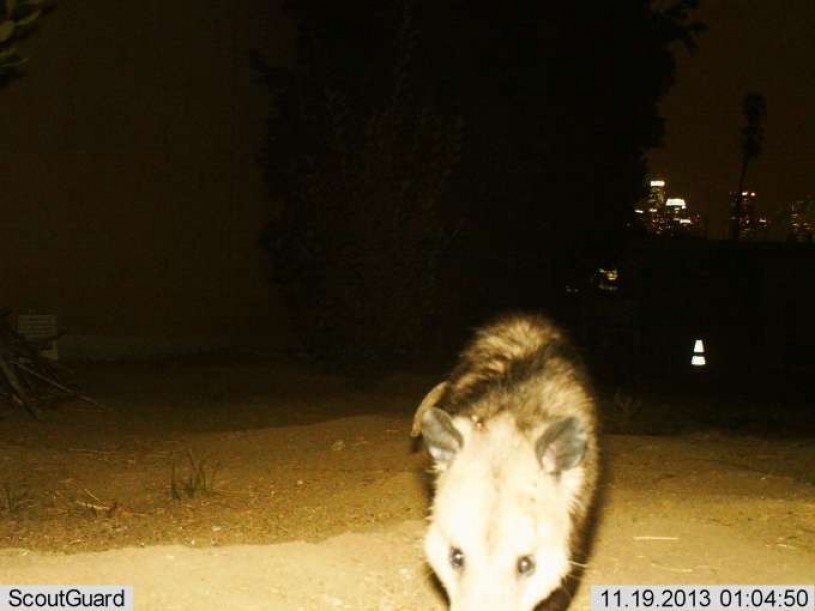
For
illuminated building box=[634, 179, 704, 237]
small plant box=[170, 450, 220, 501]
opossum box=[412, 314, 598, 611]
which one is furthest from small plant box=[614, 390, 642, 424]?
illuminated building box=[634, 179, 704, 237]

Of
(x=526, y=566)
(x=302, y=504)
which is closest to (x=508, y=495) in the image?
(x=526, y=566)

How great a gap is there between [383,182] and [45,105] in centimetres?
520

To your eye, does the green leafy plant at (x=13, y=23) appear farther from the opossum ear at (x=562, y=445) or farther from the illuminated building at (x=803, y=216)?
the illuminated building at (x=803, y=216)

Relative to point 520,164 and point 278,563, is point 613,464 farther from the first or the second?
point 520,164

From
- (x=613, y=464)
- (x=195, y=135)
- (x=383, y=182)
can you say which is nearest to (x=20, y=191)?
(x=195, y=135)

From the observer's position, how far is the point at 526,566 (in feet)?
12.6

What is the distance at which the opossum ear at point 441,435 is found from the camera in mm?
4152

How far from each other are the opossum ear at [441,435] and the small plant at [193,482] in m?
3.11

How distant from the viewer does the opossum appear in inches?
148

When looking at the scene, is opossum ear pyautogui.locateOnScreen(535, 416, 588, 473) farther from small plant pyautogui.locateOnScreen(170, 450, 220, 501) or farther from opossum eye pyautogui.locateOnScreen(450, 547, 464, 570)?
small plant pyautogui.locateOnScreen(170, 450, 220, 501)

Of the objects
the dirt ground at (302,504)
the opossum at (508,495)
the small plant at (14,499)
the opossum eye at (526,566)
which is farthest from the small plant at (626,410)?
the opossum eye at (526,566)

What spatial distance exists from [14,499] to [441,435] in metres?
3.92

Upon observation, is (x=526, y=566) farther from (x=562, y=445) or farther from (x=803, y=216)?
(x=803, y=216)

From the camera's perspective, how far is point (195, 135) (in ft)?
50.9
